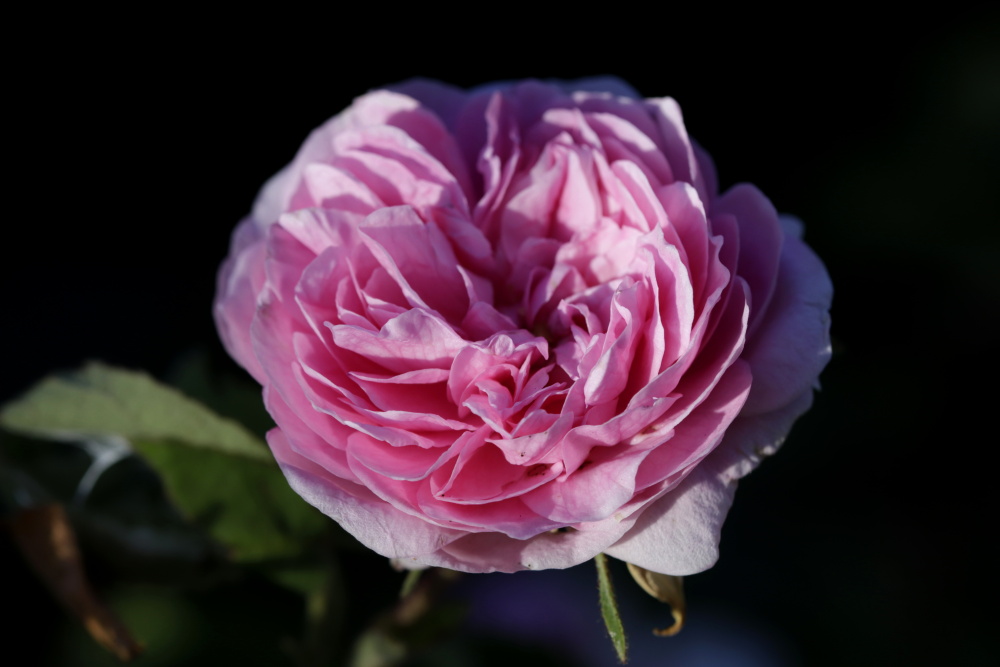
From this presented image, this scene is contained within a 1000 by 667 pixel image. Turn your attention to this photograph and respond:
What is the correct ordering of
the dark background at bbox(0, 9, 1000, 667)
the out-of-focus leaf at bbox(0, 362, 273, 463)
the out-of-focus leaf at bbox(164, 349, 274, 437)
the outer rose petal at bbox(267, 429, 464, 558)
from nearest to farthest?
the outer rose petal at bbox(267, 429, 464, 558) < the out-of-focus leaf at bbox(0, 362, 273, 463) < the out-of-focus leaf at bbox(164, 349, 274, 437) < the dark background at bbox(0, 9, 1000, 667)

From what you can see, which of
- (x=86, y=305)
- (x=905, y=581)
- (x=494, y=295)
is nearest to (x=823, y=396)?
(x=905, y=581)

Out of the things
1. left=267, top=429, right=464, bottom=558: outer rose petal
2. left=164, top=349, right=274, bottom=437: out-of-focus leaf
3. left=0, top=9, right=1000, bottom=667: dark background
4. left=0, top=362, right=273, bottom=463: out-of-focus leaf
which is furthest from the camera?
left=0, top=9, right=1000, bottom=667: dark background

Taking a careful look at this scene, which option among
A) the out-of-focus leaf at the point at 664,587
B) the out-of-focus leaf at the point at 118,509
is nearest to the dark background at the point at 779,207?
the out-of-focus leaf at the point at 118,509

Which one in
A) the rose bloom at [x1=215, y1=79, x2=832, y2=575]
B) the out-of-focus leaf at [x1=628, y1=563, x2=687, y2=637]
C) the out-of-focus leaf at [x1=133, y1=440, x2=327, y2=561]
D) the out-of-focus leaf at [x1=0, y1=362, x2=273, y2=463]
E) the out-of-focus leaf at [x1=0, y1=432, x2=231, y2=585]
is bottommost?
the out-of-focus leaf at [x1=0, y1=432, x2=231, y2=585]

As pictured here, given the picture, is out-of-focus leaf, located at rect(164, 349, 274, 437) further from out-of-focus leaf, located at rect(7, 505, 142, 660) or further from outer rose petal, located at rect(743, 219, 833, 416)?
outer rose petal, located at rect(743, 219, 833, 416)

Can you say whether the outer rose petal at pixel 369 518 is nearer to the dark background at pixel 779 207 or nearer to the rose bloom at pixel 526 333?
the rose bloom at pixel 526 333

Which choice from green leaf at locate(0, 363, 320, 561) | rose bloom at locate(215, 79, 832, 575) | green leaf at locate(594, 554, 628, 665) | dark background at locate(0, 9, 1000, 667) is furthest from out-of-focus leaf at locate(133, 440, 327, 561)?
dark background at locate(0, 9, 1000, 667)

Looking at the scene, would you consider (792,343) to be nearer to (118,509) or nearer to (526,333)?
(526,333)
